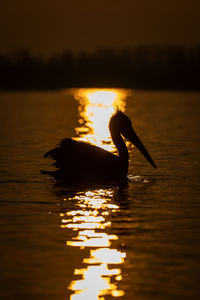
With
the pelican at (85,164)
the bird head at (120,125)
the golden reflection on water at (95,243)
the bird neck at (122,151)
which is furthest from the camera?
the bird head at (120,125)

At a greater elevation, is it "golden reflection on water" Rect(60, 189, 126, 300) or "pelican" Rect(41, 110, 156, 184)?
"pelican" Rect(41, 110, 156, 184)

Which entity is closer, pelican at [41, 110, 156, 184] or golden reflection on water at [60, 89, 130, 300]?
golden reflection on water at [60, 89, 130, 300]

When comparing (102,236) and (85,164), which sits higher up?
(85,164)

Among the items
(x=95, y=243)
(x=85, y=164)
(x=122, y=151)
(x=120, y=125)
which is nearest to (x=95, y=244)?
(x=95, y=243)

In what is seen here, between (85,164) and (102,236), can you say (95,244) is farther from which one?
(85,164)

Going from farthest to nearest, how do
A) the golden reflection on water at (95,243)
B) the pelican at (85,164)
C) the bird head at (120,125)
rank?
the bird head at (120,125)
the pelican at (85,164)
the golden reflection on water at (95,243)

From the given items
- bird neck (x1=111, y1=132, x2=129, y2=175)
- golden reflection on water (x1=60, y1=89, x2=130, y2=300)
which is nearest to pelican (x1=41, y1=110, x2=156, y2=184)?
bird neck (x1=111, y1=132, x2=129, y2=175)

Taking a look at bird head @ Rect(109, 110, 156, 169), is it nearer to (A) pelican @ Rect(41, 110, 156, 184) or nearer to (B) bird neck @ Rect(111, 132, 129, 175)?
(B) bird neck @ Rect(111, 132, 129, 175)

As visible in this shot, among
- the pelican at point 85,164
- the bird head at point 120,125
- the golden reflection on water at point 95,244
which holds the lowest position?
the golden reflection on water at point 95,244

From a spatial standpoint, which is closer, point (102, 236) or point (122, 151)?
point (102, 236)

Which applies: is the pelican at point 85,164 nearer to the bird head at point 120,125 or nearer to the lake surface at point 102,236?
the lake surface at point 102,236

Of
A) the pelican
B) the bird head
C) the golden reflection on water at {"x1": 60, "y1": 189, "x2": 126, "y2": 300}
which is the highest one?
the bird head

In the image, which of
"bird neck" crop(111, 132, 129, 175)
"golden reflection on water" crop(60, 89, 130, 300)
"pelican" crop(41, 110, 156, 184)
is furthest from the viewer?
"bird neck" crop(111, 132, 129, 175)

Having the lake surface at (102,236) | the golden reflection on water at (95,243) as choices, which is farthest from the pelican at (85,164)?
the golden reflection on water at (95,243)
